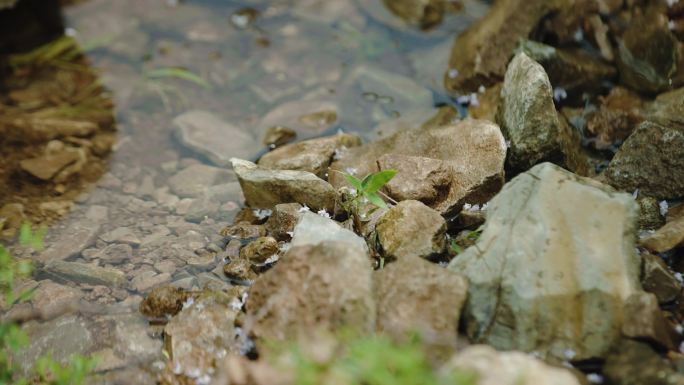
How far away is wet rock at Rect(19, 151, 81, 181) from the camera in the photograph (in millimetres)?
4977

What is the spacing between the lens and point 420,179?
13.2 ft

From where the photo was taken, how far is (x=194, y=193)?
16.0ft

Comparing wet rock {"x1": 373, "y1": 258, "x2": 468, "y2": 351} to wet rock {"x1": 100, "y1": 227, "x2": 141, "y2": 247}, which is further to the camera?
wet rock {"x1": 100, "y1": 227, "x2": 141, "y2": 247}

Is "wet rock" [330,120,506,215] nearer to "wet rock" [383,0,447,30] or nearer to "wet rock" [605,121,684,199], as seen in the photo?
"wet rock" [605,121,684,199]

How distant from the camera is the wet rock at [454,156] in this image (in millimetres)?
4027

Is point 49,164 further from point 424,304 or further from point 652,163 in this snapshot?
point 652,163

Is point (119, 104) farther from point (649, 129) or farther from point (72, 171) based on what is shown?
point (649, 129)

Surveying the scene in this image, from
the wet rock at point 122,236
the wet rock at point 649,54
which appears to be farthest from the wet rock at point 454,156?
the wet rock at point 649,54

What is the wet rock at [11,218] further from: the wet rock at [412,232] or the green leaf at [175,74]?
the wet rock at [412,232]

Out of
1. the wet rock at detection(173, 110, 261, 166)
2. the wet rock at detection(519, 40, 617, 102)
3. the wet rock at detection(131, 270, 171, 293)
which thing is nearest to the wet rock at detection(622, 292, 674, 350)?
the wet rock at detection(519, 40, 617, 102)

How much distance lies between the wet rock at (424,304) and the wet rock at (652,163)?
5.39 feet

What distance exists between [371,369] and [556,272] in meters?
1.23

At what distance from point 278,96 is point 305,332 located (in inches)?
137

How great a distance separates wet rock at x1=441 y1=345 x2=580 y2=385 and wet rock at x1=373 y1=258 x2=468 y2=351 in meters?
0.33
